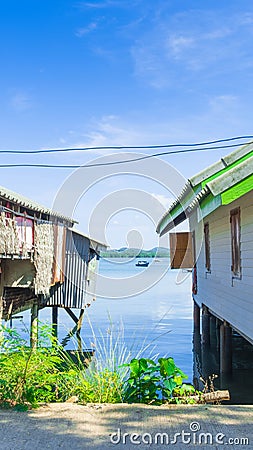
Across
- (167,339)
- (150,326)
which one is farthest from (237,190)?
(150,326)

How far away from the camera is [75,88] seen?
45.7ft

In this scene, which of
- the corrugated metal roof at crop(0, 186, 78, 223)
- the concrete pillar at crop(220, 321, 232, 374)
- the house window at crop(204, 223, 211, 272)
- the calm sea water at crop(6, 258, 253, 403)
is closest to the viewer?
the calm sea water at crop(6, 258, 253, 403)

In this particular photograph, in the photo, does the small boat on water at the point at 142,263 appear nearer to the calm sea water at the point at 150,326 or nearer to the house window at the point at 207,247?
the calm sea water at the point at 150,326

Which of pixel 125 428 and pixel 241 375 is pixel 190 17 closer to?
pixel 241 375

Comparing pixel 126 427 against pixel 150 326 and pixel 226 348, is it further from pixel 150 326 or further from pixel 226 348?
pixel 150 326

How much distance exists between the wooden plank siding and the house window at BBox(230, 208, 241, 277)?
14 centimetres

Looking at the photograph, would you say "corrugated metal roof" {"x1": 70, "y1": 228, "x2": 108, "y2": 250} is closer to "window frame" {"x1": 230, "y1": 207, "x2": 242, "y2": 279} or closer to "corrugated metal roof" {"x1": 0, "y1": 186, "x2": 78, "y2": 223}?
"corrugated metal roof" {"x1": 0, "y1": 186, "x2": 78, "y2": 223}

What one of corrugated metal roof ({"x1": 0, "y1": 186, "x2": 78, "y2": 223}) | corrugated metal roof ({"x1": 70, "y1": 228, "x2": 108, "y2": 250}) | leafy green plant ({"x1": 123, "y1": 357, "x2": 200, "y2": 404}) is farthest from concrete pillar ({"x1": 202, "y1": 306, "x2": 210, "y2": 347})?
leafy green plant ({"x1": 123, "y1": 357, "x2": 200, "y2": 404})

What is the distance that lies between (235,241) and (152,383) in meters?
4.98

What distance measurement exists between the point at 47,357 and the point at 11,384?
0.46 meters

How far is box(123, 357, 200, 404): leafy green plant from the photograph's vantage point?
479 cm

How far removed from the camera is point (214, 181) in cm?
730

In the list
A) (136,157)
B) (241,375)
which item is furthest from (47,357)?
(136,157)

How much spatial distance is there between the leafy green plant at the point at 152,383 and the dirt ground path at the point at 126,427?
0.92 feet
